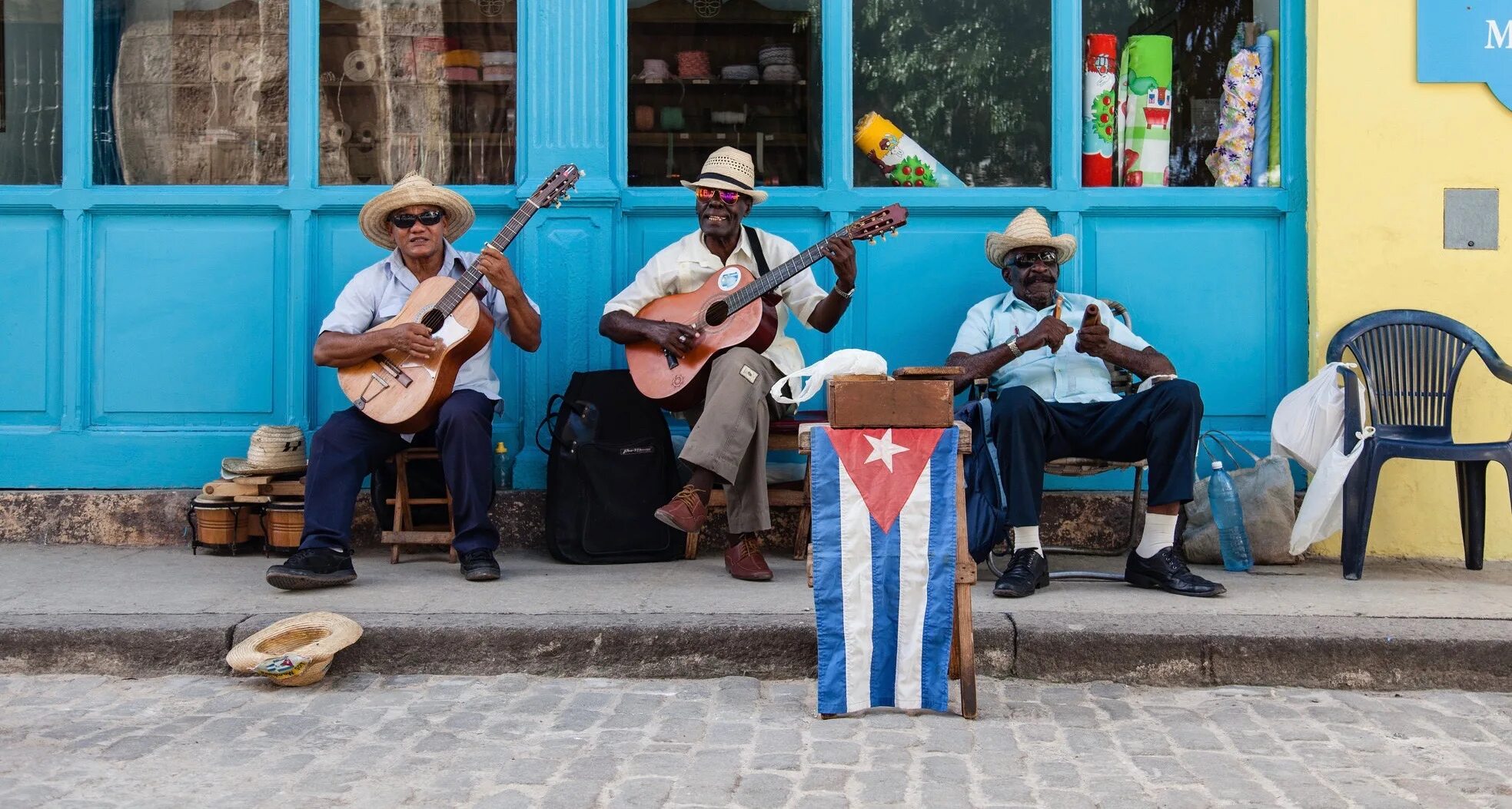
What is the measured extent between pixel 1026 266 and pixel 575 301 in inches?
71.6

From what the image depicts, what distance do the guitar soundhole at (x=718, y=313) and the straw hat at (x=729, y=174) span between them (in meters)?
0.49

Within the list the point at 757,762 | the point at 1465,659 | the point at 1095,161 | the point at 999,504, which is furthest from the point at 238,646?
the point at 1095,161

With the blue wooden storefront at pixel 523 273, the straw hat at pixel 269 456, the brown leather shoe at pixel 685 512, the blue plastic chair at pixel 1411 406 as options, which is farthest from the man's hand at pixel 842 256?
the straw hat at pixel 269 456

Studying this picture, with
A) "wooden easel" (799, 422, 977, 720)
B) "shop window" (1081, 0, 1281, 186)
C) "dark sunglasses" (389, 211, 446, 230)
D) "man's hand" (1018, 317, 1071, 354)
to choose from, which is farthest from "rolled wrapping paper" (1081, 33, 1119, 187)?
"dark sunglasses" (389, 211, 446, 230)

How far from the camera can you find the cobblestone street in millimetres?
3090

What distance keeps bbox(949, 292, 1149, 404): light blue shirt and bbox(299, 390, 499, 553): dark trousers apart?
5.83 ft

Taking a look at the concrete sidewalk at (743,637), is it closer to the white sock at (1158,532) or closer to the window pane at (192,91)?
the white sock at (1158,532)

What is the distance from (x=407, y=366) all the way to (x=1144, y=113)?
3.27 meters

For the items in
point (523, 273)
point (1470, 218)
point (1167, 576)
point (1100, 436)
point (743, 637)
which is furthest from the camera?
point (523, 273)

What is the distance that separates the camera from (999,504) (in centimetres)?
477

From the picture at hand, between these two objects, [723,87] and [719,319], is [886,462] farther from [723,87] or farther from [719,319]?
[723,87]

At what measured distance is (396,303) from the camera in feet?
17.3

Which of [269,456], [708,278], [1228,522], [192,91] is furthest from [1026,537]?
[192,91]

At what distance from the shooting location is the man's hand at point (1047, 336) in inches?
196
